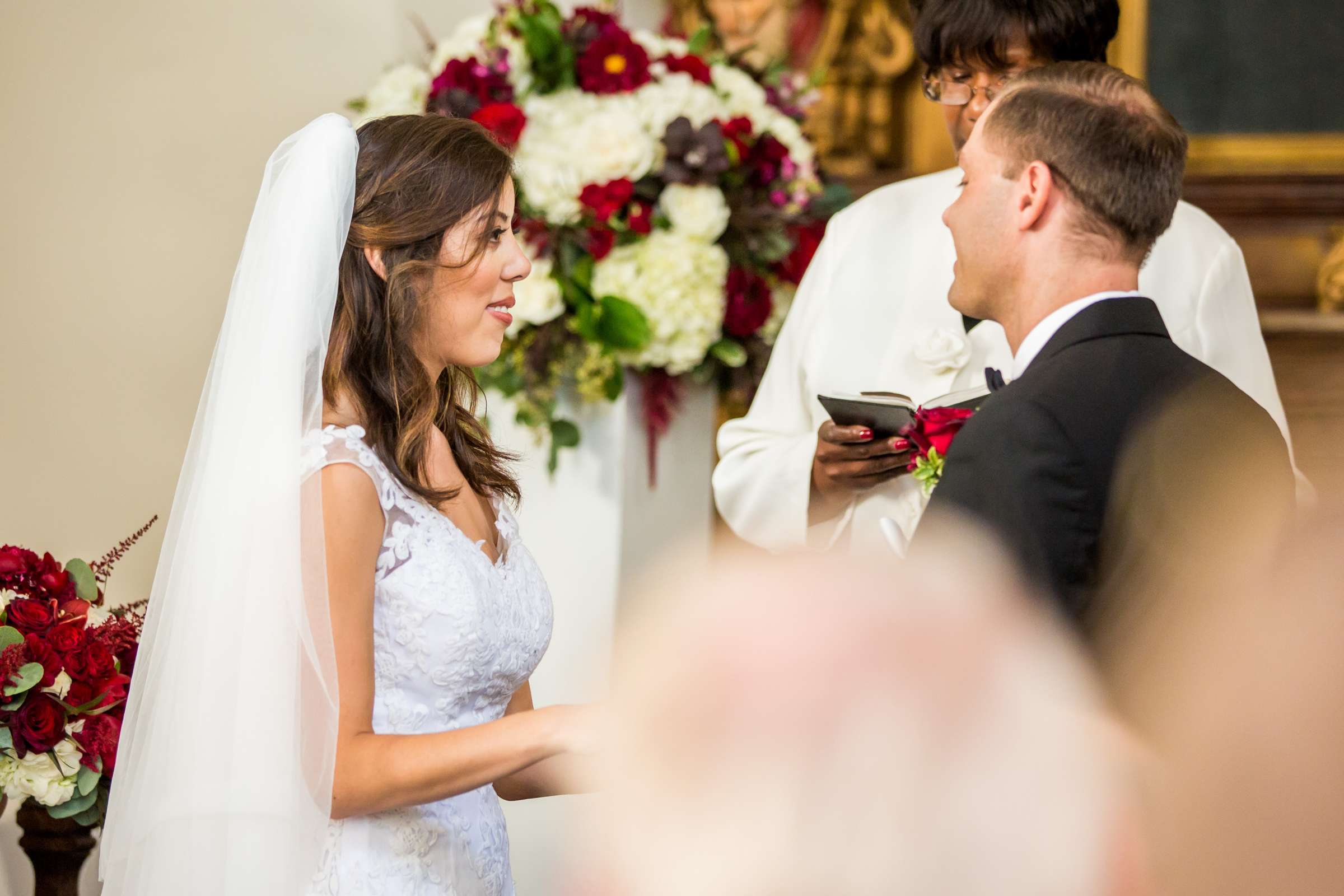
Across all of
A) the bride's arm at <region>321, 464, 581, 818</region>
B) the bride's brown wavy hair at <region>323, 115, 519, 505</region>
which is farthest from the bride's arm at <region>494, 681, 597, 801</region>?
the bride's brown wavy hair at <region>323, 115, 519, 505</region>

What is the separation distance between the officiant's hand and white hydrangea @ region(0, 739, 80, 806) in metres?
1.16

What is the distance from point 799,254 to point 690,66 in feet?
1.43

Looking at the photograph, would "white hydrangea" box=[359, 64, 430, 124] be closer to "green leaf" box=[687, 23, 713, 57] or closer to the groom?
"green leaf" box=[687, 23, 713, 57]

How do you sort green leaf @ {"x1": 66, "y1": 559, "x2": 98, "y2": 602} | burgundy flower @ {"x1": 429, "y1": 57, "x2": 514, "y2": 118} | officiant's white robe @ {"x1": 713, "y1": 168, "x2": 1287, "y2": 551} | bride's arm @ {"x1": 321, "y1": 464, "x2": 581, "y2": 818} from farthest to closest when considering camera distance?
burgundy flower @ {"x1": 429, "y1": 57, "x2": 514, "y2": 118} < officiant's white robe @ {"x1": 713, "y1": 168, "x2": 1287, "y2": 551} < green leaf @ {"x1": 66, "y1": 559, "x2": 98, "y2": 602} < bride's arm @ {"x1": 321, "y1": 464, "x2": 581, "y2": 818}

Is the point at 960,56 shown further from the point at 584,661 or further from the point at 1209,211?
the point at 584,661

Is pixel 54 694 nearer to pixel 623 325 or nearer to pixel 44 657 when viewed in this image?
pixel 44 657

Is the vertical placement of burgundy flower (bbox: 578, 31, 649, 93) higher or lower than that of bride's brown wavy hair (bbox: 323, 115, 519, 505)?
higher

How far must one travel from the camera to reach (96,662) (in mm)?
1814

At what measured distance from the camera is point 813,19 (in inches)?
118

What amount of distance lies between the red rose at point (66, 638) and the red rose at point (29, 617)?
0.06 feet

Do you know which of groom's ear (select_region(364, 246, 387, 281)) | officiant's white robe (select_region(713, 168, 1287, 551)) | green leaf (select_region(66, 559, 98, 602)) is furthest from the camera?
officiant's white robe (select_region(713, 168, 1287, 551))

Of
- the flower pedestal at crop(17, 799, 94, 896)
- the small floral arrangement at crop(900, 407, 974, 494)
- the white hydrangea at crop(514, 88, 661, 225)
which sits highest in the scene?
the white hydrangea at crop(514, 88, 661, 225)

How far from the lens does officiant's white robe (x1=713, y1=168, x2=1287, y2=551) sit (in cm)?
207

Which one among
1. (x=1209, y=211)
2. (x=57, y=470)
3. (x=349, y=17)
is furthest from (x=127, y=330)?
(x=1209, y=211)
